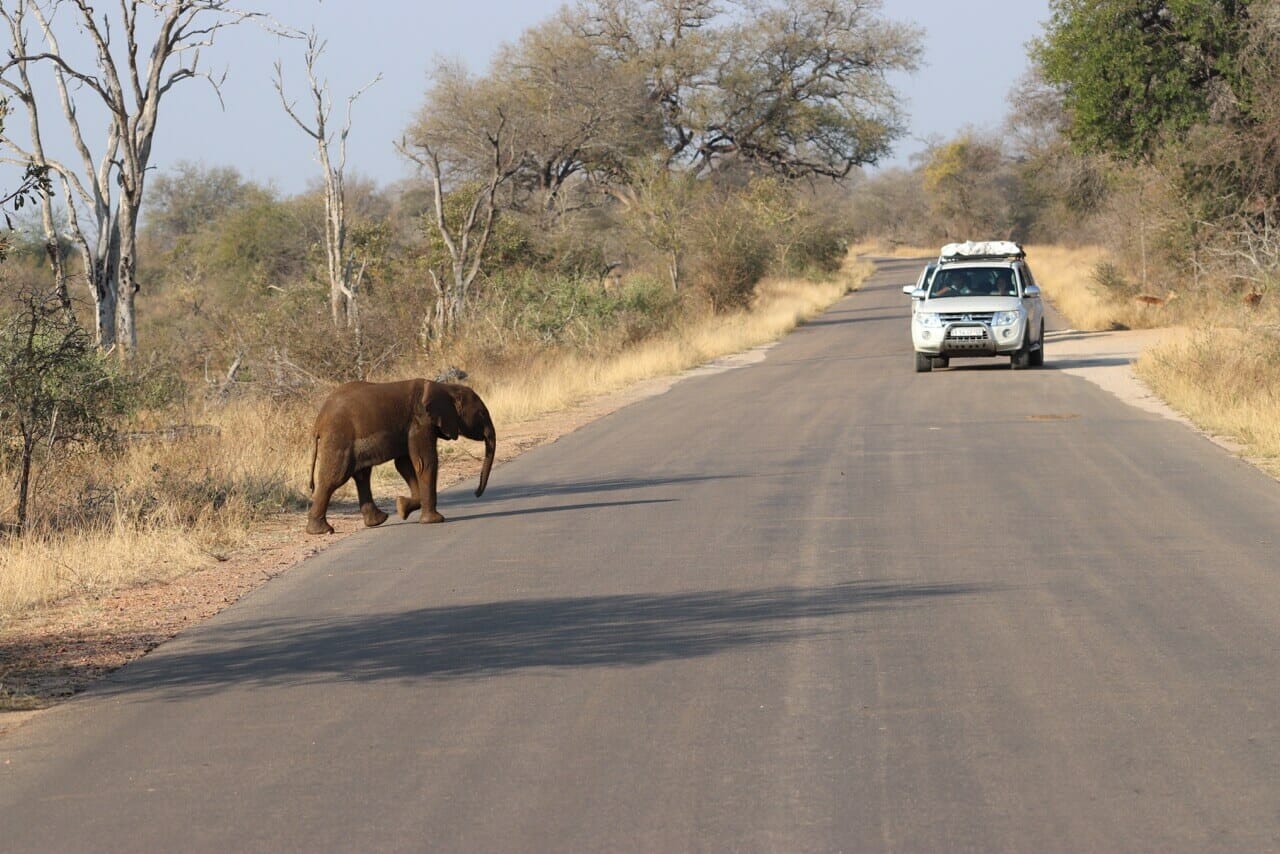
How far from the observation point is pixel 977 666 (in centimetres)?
671

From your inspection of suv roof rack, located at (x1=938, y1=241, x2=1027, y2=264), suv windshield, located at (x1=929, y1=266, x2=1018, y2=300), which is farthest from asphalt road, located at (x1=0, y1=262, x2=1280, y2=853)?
suv roof rack, located at (x1=938, y1=241, x2=1027, y2=264)

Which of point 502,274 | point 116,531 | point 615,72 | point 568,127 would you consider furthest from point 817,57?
point 116,531

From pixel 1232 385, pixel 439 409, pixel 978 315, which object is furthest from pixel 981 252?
pixel 439 409

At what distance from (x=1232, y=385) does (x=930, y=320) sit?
23.1 ft

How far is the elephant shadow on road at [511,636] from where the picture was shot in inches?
273

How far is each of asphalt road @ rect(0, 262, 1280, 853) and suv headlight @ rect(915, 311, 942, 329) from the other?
41.1 feet

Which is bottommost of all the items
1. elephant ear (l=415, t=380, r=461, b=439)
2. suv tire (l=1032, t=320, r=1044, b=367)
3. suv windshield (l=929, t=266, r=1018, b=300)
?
suv tire (l=1032, t=320, r=1044, b=367)

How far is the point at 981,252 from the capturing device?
28656mm

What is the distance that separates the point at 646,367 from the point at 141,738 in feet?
72.9

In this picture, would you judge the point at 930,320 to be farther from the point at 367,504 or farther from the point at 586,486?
the point at 367,504

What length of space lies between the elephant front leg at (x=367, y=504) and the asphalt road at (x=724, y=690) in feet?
0.40

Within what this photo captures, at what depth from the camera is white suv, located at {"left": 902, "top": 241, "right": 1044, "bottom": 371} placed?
81.8ft

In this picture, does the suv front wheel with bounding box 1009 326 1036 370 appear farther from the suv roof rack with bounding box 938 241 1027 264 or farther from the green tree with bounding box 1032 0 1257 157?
the green tree with bounding box 1032 0 1257 157

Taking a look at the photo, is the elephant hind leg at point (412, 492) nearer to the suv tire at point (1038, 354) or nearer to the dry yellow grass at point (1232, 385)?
the dry yellow grass at point (1232, 385)
